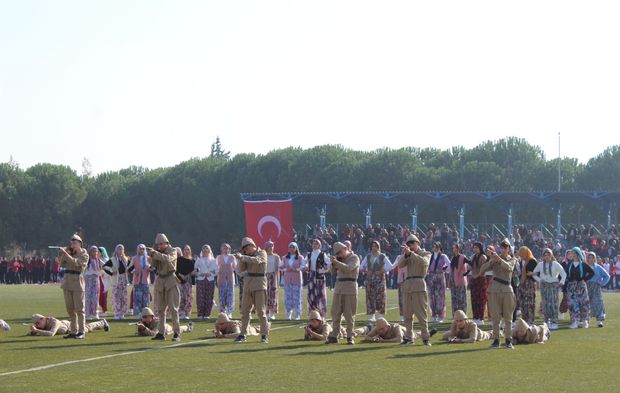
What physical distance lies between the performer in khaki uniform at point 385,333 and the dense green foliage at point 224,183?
214 ft

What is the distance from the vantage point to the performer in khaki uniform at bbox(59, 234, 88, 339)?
939 inches

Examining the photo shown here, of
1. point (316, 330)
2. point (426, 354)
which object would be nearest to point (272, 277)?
point (316, 330)

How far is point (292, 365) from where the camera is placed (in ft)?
62.2

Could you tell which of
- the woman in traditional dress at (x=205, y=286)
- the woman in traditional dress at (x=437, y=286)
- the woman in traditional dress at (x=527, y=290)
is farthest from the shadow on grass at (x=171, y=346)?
the woman in traditional dress at (x=437, y=286)

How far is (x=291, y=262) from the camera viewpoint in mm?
32000

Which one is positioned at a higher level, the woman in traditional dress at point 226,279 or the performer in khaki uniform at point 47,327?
the woman in traditional dress at point 226,279

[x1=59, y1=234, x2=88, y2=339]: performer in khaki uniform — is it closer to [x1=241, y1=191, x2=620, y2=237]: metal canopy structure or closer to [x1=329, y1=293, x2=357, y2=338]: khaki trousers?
[x1=329, y1=293, x2=357, y2=338]: khaki trousers

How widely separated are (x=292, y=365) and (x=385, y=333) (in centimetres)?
489

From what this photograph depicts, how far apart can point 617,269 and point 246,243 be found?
34382mm

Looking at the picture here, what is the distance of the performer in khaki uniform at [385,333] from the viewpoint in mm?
23328

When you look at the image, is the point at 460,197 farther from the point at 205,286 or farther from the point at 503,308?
the point at 503,308

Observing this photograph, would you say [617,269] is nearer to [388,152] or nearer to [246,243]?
[246,243]

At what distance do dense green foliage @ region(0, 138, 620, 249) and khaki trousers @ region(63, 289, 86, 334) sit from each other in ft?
215

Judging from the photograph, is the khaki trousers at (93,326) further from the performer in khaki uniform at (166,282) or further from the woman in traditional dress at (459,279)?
the woman in traditional dress at (459,279)
